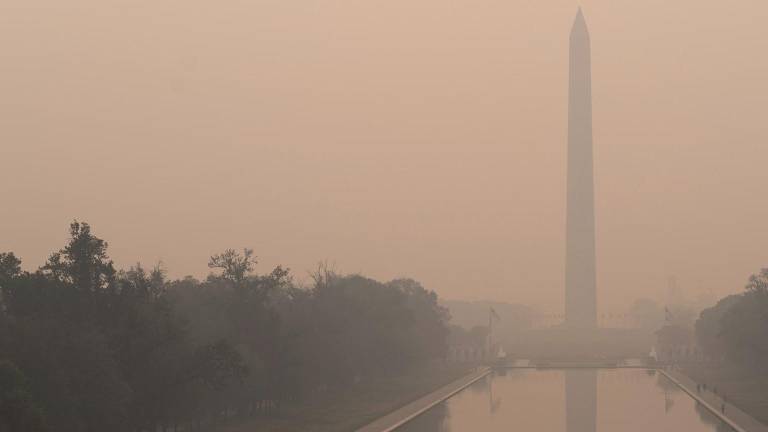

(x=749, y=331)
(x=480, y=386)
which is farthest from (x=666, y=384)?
(x=480, y=386)

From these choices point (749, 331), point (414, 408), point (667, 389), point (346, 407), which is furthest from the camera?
point (749, 331)

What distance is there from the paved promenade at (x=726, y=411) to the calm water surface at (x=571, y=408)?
412 mm

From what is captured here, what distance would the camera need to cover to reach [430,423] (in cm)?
4316

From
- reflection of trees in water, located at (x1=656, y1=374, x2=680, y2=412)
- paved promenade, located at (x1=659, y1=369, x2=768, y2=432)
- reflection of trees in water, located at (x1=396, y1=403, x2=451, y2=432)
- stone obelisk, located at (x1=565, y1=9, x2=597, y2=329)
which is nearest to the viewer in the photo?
paved promenade, located at (x1=659, y1=369, x2=768, y2=432)

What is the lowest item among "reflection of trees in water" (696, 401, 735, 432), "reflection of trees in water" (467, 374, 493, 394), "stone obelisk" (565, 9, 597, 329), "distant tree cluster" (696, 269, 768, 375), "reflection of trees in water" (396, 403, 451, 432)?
"reflection of trees in water" (396, 403, 451, 432)

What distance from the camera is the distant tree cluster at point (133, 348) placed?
30109mm

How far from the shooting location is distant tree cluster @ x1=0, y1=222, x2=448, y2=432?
30109 mm

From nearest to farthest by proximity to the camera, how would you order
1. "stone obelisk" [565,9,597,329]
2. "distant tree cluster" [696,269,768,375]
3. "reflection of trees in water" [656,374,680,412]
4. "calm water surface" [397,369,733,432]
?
"calm water surface" [397,369,733,432] → "reflection of trees in water" [656,374,680,412] → "distant tree cluster" [696,269,768,375] → "stone obelisk" [565,9,597,329]

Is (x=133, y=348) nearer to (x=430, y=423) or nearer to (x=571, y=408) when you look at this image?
(x=430, y=423)

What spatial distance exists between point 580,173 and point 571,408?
210 ft

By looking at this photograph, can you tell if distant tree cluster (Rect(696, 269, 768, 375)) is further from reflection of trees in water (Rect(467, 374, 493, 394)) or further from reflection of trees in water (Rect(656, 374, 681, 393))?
reflection of trees in water (Rect(467, 374, 493, 394))

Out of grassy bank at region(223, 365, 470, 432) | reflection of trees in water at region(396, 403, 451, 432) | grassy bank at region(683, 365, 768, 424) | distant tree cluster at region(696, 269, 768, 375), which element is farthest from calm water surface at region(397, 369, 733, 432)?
distant tree cluster at region(696, 269, 768, 375)

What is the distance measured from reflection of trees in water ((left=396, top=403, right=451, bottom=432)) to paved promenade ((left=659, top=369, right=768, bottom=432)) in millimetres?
10940

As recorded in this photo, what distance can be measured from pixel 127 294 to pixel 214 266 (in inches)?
438
